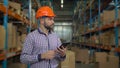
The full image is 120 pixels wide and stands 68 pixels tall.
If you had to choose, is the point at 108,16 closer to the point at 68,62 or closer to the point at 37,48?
the point at 68,62

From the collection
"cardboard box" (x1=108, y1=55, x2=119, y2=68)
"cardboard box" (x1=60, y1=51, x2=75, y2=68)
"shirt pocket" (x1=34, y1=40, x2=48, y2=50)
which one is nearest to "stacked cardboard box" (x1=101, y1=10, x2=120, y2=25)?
"cardboard box" (x1=108, y1=55, x2=119, y2=68)

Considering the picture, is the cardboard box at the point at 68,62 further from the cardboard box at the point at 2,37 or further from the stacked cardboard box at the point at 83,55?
the stacked cardboard box at the point at 83,55

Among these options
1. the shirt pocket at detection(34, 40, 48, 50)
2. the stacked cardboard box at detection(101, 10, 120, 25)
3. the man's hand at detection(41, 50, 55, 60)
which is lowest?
the man's hand at detection(41, 50, 55, 60)

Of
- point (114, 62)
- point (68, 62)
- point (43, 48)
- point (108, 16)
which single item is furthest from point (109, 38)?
point (43, 48)

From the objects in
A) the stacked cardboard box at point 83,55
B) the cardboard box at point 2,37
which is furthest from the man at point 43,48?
the stacked cardboard box at point 83,55

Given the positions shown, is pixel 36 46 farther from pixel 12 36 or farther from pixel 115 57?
pixel 115 57

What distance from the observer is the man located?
9.89ft

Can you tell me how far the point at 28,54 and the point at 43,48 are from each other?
0.76 ft

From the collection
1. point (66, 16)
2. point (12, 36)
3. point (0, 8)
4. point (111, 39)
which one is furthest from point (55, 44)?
point (66, 16)

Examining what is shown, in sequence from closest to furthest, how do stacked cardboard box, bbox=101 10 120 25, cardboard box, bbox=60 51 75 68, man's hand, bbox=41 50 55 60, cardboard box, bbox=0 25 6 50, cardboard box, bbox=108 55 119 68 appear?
1. man's hand, bbox=41 50 55 60
2. cardboard box, bbox=0 25 6 50
3. cardboard box, bbox=108 55 119 68
4. cardboard box, bbox=60 51 75 68
5. stacked cardboard box, bbox=101 10 120 25

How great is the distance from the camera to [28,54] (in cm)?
308

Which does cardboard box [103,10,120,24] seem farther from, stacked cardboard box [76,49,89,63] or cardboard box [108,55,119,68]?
stacked cardboard box [76,49,89,63]

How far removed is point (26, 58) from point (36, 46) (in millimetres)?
225

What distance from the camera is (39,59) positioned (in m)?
3.03
